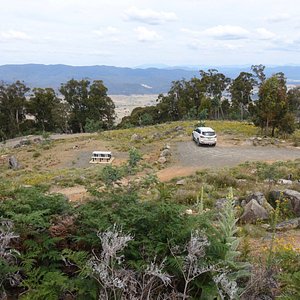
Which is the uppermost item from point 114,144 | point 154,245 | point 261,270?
point 154,245

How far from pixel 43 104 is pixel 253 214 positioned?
41989 millimetres

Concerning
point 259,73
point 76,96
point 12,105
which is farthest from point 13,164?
point 259,73

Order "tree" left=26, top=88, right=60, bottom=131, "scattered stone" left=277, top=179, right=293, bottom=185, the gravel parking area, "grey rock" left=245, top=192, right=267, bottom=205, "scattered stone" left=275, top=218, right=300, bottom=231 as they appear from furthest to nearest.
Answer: "tree" left=26, top=88, right=60, bottom=131 < the gravel parking area < "scattered stone" left=277, top=179, right=293, bottom=185 < "grey rock" left=245, top=192, right=267, bottom=205 < "scattered stone" left=275, top=218, right=300, bottom=231

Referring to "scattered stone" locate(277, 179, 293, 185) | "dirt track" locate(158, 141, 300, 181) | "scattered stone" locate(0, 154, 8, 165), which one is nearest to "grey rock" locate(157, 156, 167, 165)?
"dirt track" locate(158, 141, 300, 181)

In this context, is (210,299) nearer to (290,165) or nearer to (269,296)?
(269,296)

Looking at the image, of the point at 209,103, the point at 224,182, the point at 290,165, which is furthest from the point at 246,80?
the point at 224,182

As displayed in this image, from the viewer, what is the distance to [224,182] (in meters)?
12.5

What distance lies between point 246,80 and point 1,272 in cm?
4806

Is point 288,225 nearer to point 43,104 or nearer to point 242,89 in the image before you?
point 43,104

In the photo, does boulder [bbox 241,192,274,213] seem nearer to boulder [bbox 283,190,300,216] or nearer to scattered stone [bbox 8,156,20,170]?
Result: boulder [bbox 283,190,300,216]

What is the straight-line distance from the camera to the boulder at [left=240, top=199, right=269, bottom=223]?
7.89m

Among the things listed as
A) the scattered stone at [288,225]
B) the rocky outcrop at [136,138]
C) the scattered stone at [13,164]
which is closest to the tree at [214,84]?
the rocky outcrop at [136,138]

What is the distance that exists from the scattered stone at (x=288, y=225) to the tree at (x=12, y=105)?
43899mm

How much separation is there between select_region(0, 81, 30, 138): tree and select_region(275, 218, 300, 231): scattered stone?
4390cm
